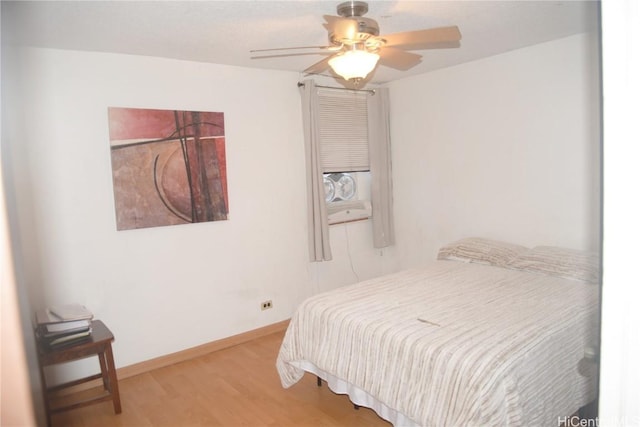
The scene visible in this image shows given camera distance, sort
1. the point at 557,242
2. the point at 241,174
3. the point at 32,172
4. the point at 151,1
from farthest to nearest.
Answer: the point at 241,174 < the point at 557,242 < the point at 32,172 < the point at 151,1

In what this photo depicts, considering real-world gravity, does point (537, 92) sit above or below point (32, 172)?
above

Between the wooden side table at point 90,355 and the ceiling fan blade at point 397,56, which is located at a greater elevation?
the ceiling fan blade at point 397,56

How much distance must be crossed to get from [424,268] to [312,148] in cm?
150

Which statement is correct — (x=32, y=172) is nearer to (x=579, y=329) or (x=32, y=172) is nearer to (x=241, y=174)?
(x=241, y=174)

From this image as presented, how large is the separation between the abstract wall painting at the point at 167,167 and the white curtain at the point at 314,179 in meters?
0.82

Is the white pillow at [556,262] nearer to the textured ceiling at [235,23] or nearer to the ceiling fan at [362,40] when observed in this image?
the textured ceiling at [235,23]

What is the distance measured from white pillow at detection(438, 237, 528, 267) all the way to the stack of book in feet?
9.41

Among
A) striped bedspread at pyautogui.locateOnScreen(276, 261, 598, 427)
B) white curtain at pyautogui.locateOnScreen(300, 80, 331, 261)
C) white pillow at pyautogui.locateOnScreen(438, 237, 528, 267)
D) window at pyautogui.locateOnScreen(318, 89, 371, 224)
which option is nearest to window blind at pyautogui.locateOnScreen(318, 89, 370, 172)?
window at pyautogui.locateOnScreen(318, 89, 371, 224)

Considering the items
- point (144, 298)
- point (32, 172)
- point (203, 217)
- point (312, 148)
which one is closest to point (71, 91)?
point (32, 172)

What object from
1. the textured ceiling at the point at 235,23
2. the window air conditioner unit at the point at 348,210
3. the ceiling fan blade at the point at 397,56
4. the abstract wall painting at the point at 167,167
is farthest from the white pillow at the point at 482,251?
the abstract wall painting at the point at 167,167

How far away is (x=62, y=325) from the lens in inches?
95.3

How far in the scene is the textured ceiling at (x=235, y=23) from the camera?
7.13ft

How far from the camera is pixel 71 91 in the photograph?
2.76 m

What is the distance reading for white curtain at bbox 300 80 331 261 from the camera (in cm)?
385
